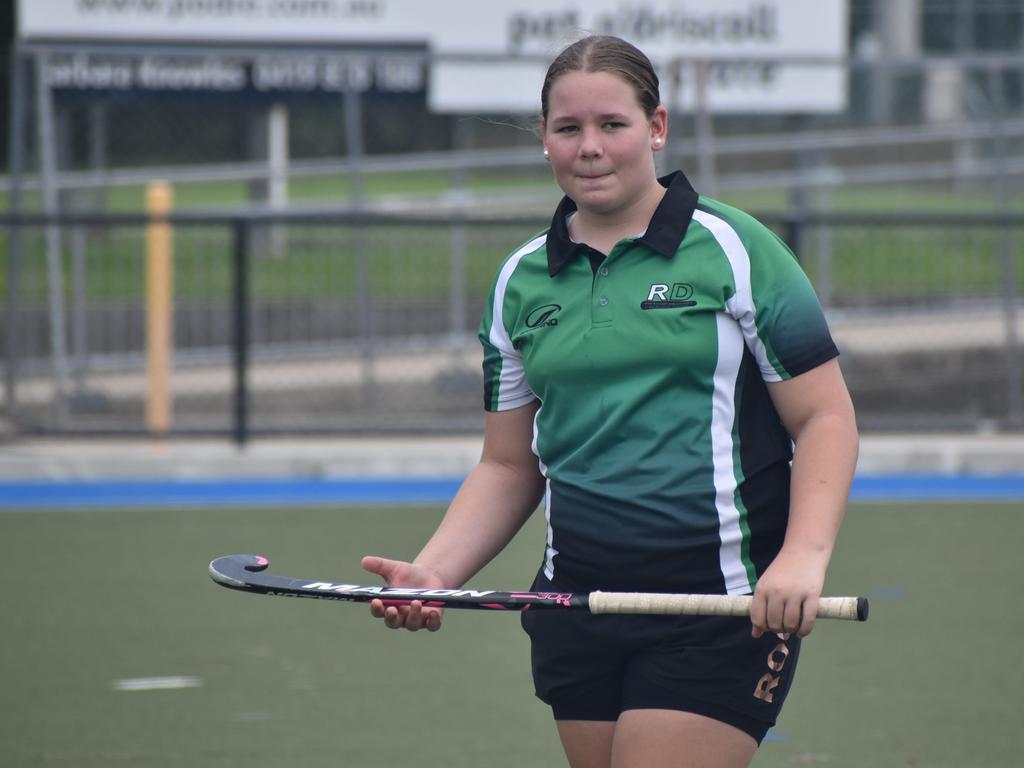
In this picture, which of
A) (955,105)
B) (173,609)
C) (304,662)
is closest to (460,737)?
(304,662)

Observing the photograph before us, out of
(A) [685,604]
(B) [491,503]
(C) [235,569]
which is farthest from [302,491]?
(A) [685,604]

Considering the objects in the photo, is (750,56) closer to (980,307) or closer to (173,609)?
(980,307)

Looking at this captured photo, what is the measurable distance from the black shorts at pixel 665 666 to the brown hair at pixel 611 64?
0.90 meters

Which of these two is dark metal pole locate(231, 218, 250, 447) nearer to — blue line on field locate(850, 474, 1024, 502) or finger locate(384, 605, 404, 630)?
blue line on field locate(850, 474, 1024, 502)

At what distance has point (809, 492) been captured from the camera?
2.83 metres

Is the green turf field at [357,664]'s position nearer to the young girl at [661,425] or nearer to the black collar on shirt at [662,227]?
the young girl at [661,425]

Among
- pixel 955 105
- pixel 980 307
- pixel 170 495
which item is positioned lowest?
pixel 170 495

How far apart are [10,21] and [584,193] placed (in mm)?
14326

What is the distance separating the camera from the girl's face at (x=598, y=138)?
2898mm

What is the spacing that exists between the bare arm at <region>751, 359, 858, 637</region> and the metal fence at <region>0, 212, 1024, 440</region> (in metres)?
8.45

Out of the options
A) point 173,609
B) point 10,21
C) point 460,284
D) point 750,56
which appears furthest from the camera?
point 10,21

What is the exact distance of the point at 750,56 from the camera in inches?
532

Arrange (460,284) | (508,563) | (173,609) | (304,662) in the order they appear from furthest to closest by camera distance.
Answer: (460,284) → (508,563) → (173,609) → (304,662)

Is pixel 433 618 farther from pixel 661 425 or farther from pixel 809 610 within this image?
pixel 809 610
